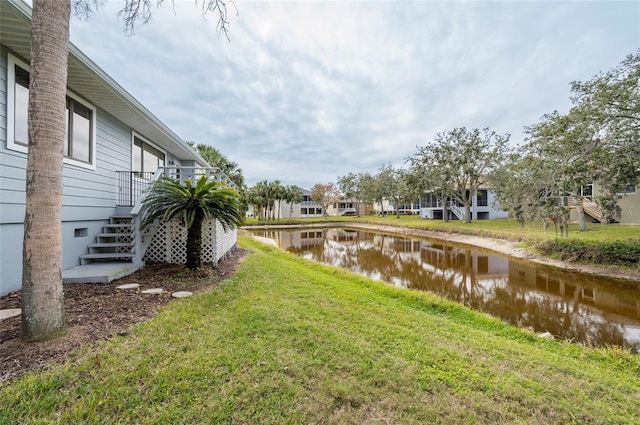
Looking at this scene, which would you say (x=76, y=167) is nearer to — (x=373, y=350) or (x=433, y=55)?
(x=373, y=350)

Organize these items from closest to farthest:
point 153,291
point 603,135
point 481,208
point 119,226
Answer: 1. point 153,291
2. point 119,226
3. point 603,135
4. point 481,208

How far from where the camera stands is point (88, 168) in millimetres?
5727

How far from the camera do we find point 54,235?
2.61 m

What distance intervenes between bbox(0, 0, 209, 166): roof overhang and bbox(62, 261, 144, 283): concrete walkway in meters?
3.57

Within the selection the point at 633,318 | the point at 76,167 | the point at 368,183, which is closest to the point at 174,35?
the point at 76,167

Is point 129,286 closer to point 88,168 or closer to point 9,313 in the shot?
point 9,313

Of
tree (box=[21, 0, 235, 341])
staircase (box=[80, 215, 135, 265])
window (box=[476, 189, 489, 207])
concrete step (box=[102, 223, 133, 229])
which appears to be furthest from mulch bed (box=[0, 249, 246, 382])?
window (box=[476, 189, 489, 207])

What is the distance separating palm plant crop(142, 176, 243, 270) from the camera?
17.6ft

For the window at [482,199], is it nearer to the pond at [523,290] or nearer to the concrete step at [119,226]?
the pond at [523,290]

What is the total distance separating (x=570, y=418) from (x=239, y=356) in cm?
284

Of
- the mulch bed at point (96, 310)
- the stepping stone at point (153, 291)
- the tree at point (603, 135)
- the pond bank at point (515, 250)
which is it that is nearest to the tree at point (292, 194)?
the pond bank at point (515, 250)

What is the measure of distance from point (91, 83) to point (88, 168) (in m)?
1.77

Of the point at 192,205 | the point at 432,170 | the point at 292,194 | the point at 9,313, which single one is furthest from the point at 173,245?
the point at 292,194

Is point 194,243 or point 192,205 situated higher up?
point 192,205
